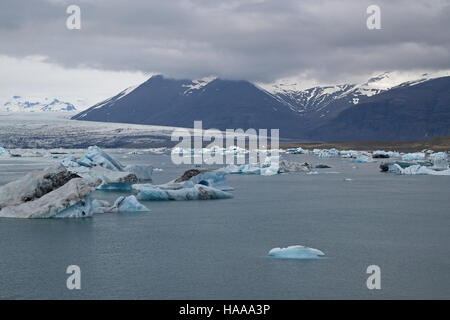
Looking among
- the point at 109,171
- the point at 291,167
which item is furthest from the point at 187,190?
the point at 291,167

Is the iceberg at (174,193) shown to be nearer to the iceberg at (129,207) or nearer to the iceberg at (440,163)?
the iceberg at (129,207)

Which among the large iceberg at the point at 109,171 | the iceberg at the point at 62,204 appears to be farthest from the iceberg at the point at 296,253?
the large iceberg at the point at 109,171

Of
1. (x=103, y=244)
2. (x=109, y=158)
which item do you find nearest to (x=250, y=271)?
(x=103, y=244)

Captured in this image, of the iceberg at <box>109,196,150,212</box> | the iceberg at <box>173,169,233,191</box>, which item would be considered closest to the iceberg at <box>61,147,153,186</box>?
the iceberg at <box>173,169,233,191</box>

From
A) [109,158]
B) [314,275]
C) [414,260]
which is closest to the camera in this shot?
[314,275]

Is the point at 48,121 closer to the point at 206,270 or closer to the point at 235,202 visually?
the point at 235,202

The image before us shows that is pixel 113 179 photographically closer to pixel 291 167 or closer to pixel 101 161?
pixel 101 161
